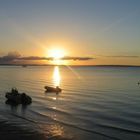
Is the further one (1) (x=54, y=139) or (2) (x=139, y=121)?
(2) (x=139, y=121)

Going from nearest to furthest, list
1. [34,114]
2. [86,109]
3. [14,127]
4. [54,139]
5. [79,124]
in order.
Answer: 1. [54,139]
2. [14,127]
3. [79,124]
4. [34,114]
5. [86,109]

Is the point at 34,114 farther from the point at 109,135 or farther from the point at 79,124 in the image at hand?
the point at 109,135

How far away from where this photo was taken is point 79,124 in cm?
4031

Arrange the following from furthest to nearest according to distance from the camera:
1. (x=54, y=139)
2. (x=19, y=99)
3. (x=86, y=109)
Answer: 1. (x=19, y=99)
2. (x=86, y=109)
3. (x=54, y=139)

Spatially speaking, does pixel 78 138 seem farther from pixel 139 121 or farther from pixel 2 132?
pixel 139 121

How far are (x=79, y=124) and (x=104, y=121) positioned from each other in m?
4.19

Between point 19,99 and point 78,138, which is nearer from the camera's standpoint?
point 78,138

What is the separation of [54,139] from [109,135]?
6698mm

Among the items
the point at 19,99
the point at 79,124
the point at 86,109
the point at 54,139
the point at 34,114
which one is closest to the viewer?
the point at 54,139

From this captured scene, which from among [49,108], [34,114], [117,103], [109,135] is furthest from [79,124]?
[117,103]

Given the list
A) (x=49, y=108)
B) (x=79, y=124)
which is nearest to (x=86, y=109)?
(x=49, y=108)

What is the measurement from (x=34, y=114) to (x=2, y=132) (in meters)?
13.9

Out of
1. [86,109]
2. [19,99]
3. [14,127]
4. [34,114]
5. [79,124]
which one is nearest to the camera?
[14,127]

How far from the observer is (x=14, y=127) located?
37312mm
